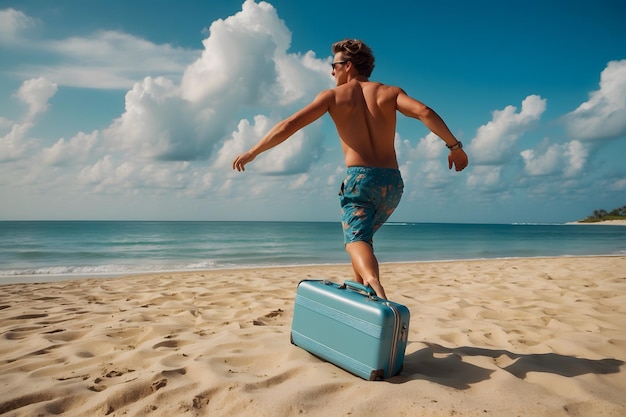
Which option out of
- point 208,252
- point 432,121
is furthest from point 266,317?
point 208,252

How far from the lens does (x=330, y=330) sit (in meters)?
2.45

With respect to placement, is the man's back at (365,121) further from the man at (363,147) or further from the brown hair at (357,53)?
the brown hair at (357,53)

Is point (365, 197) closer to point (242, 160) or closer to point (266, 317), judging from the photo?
point (242, 160)

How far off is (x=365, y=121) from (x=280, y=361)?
169 cm

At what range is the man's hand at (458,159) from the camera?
102 inches

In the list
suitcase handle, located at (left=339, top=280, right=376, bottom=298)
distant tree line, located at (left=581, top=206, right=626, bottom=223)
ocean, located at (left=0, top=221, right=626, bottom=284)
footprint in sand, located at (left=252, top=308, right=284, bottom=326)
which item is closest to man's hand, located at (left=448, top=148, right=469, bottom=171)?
suitcase handle, located at (left=339, top=280, right=376, bottom=298)

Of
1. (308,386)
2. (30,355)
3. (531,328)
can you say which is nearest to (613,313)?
(531,328)

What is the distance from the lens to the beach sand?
1954 millimetres

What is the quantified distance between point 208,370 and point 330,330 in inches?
30.7

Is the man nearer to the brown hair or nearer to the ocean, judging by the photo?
the brown hair

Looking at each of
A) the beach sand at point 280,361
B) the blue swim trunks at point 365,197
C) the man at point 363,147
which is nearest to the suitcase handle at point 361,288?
the man at point 363,147

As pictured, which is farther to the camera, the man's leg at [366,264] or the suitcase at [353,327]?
the man's leg at [366,264]

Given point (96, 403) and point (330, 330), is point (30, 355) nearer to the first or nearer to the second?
point (96, 403)

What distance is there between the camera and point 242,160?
8.56 ft
